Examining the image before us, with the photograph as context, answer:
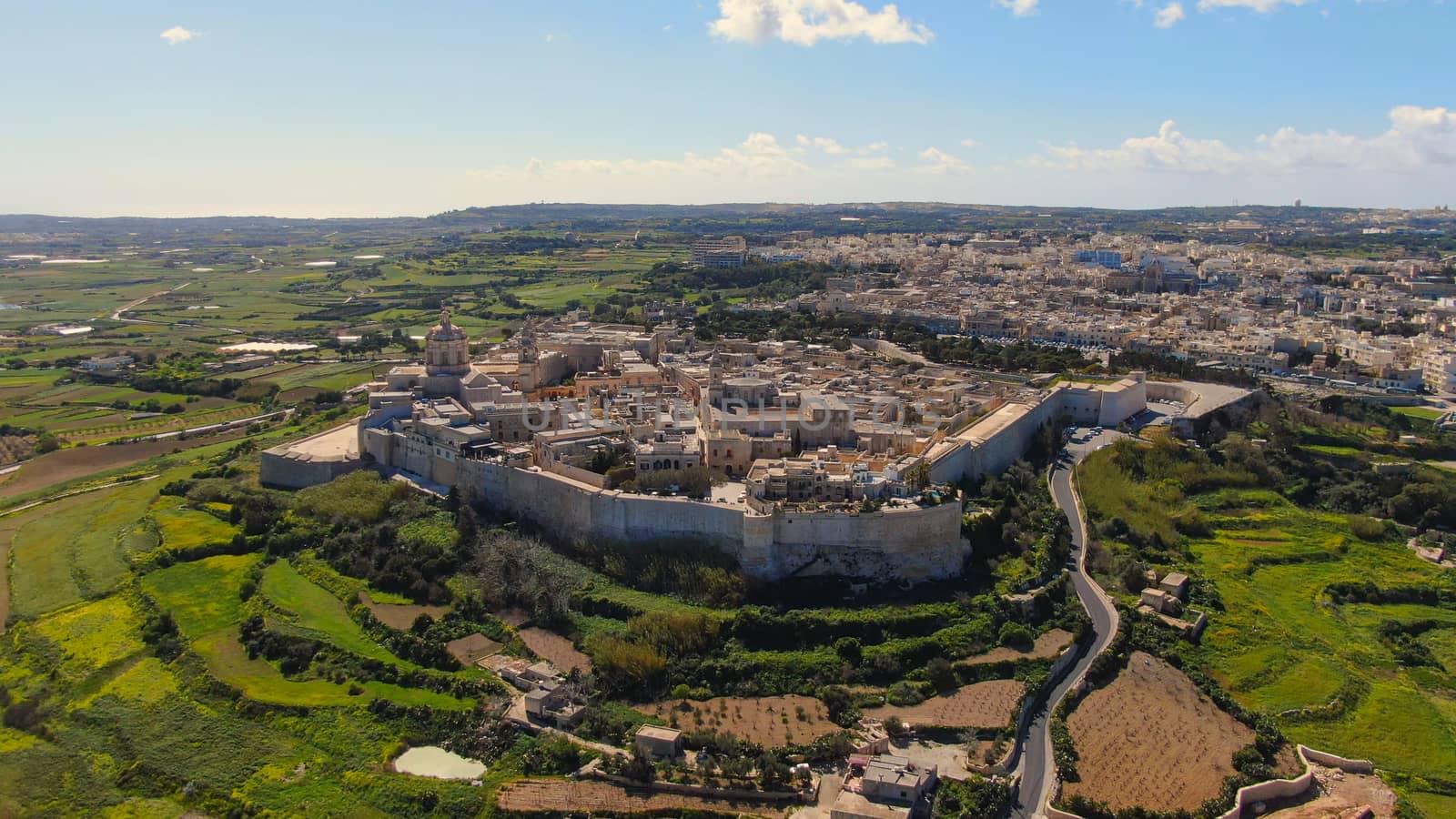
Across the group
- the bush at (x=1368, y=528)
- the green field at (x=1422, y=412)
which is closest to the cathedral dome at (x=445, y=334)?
the bush at (x=1368, y=528)

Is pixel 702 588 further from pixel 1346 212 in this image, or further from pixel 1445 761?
pixel 1346 212

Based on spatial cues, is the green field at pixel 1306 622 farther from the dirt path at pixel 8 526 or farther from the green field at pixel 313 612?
the dirt path at pixel 8 526

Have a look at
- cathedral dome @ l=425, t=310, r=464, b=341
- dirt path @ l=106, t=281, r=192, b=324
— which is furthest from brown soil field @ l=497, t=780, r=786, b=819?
dirt path @ l=106, t=281, r=192, b=324

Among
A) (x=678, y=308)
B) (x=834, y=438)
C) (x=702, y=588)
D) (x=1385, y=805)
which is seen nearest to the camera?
(x=1385, y=805)

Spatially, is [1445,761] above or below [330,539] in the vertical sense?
below

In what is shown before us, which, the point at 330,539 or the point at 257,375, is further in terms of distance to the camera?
the point at 257,375

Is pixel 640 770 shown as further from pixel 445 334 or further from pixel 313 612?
pixel 445 334

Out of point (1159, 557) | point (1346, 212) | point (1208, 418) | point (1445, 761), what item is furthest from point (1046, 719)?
point (1346, 212)
